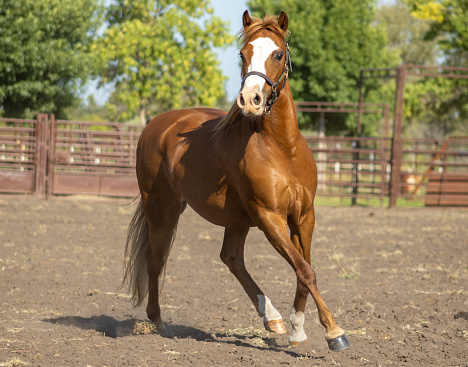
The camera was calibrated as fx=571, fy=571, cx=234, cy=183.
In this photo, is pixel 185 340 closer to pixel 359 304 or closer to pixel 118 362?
pixel 118 362

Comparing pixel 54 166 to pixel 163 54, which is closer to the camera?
pixel 54 166

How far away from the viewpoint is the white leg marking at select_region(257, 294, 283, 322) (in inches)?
156

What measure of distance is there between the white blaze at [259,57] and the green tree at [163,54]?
1841 centimetres

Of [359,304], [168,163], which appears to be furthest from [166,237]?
[359,304]

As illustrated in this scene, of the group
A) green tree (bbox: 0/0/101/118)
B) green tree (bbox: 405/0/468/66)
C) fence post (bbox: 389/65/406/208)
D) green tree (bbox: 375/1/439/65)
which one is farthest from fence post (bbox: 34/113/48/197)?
green tree (bbox: 375/1/439/65)

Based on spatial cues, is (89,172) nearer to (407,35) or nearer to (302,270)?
(302,270)

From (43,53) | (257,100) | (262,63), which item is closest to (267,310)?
(257,100)

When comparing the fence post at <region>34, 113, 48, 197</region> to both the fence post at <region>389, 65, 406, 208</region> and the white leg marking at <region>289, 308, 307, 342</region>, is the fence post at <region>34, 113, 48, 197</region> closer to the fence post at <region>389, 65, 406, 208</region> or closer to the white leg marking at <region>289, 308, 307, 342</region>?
the fence post at <region>389, 65, 406, 208</region>

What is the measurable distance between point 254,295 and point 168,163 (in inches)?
48.5

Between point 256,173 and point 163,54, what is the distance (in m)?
19.0

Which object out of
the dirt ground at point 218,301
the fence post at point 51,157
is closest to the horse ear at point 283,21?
the dirt ground at point 218,301

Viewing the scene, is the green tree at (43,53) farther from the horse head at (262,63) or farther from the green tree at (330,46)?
the horse head at (262,63)

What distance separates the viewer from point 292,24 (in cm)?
2380

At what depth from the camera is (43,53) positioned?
16.7 meters
